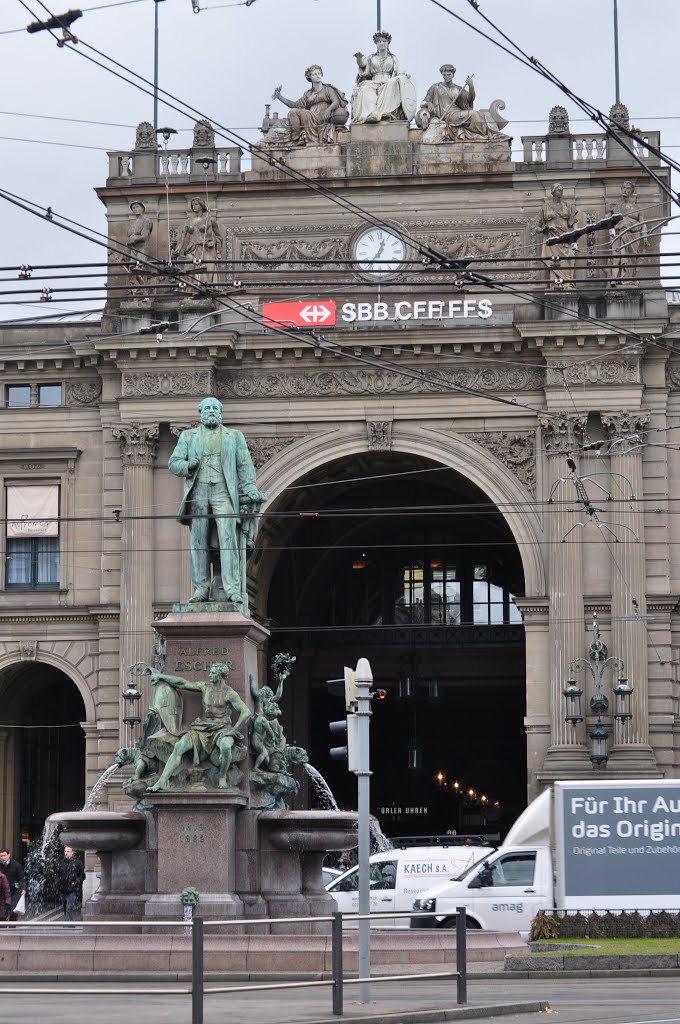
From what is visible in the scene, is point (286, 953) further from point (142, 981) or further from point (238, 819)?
point (238, 819)

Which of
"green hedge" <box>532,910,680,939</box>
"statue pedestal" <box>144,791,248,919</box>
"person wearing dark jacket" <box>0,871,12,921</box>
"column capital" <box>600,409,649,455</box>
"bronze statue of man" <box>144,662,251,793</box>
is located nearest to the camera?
"statue pedestal" <box>144,791,248,919</box>

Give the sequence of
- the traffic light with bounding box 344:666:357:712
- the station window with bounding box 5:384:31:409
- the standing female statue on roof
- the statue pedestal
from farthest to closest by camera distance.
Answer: the station window with bounding box 5:384:31:409 → the standing female statue on roof → the statue pedestal → the traffic light with bounding box 344:666:357:712

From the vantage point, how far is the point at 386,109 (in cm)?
5616

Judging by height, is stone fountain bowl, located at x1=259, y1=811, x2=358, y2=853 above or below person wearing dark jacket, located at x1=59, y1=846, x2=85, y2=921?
above

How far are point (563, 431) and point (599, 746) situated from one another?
8.14 metres

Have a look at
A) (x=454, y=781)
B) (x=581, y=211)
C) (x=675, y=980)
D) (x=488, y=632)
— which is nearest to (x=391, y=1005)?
(x=675, y=980)

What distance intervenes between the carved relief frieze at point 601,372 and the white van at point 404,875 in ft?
58.3

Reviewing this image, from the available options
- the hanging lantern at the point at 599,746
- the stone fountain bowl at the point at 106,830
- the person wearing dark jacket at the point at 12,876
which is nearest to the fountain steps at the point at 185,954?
the stone fountain bowl at the point at 106,830

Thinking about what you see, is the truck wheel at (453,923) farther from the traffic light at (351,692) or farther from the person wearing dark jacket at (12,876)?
the traffic light at (351,692)

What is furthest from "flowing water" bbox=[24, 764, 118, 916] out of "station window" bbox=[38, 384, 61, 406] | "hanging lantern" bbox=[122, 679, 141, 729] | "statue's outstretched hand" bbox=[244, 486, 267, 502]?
"statue's outstretched hand" bbox=[244, 486, 267, 502]

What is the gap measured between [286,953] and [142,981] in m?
1.86

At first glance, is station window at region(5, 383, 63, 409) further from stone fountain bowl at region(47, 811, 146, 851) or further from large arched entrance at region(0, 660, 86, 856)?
stone fountain bowl at region(47, 811, 146, 851)

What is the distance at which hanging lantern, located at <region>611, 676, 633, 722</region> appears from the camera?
52156mm

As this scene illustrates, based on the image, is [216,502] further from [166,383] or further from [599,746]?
[166,383]
